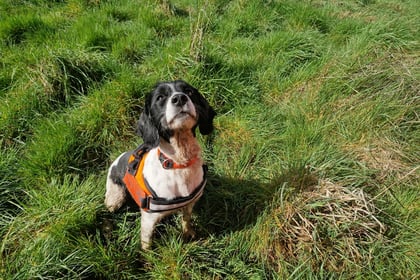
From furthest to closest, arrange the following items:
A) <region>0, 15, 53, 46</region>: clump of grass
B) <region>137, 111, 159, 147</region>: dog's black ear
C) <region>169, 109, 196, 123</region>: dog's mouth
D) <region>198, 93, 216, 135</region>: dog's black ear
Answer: <region>0, 15, 53, 46</region>: clump of grass, <region>198, 93, 216, 135</region>: dog's black ear, <region>137, 111, 159, 147</region>: dog's black ear, <region>169, 109, 196, 123</region>: dog's mouth

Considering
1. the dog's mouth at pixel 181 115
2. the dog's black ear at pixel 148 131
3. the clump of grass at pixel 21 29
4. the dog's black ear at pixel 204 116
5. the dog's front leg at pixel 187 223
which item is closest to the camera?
the dog's mouth at pixel 181 115

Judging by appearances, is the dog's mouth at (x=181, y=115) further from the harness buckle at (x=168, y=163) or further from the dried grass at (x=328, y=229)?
the dried grass at (x=328, y=229)

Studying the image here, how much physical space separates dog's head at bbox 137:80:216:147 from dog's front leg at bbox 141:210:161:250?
0.47 meters

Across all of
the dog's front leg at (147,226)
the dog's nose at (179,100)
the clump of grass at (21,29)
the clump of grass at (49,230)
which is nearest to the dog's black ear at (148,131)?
the dog's nose at (179,100)

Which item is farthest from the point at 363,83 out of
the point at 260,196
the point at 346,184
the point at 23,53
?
the point at 23,53

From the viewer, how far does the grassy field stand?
6.97 feet

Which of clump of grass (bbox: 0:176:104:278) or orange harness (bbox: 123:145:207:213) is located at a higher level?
orange harness (bbox: 123:145:207:213)

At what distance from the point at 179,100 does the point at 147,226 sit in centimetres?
87

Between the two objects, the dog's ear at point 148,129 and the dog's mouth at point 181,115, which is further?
the dog's ear at point 148,129

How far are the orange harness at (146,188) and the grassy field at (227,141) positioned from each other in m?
0.36

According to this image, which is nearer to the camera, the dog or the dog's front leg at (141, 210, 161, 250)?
the dog

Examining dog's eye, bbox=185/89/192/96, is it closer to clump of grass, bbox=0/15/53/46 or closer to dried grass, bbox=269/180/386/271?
dried grass, bbox=269/180/386/271

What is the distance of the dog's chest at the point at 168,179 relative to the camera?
202 cm

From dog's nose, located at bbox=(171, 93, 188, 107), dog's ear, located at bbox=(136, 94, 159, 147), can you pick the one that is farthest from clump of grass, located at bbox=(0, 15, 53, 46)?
dog's nose, located at bbox=(171, 93, 188, 107)
